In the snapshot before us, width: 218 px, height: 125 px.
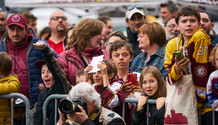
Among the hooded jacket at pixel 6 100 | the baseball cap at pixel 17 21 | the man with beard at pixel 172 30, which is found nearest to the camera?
the hooded jacket at pixel 6 100

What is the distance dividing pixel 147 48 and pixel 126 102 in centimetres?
107

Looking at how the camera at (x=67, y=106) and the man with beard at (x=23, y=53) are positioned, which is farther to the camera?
the man with beard at (x=23, y=53)

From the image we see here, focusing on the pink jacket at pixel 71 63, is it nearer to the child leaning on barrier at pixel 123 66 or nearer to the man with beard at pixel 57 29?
the child leaning on barrier at pixel 123 66

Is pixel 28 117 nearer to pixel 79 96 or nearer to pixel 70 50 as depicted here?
pixel 70 50

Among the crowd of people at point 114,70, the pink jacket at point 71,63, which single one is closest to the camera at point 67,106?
the crowd of people at point 114,70

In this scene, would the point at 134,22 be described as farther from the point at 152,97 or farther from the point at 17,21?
the point at 152,97

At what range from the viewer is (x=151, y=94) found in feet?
17.0

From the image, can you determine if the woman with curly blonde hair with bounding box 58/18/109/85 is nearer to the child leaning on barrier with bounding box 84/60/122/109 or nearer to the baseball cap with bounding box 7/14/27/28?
the child leaning on barrier with bounding box 84/60/122/109

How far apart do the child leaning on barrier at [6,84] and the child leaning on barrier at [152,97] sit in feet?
6.19

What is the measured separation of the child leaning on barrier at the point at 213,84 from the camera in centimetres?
461

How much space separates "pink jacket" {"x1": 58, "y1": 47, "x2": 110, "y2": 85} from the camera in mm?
6027

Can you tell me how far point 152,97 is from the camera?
517cm

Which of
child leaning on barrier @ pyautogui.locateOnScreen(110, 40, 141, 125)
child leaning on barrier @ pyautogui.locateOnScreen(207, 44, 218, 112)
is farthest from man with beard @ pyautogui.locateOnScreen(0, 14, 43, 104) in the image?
child leaning on barrier @ pyautogui.locateOnScreen(207, 44, 218, 112)

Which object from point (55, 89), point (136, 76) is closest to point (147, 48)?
point (136, 76)
